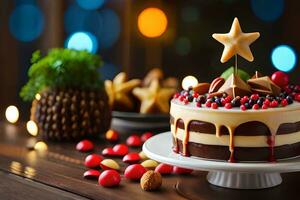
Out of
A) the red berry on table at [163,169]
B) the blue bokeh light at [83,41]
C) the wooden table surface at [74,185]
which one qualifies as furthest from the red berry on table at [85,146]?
the blue bokeh light at [83,41]

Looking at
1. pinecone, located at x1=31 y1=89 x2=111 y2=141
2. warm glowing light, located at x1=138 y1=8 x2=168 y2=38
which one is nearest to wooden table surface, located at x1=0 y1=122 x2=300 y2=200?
pinecone, located at x1=31 y1=89 x2=111 y2=141

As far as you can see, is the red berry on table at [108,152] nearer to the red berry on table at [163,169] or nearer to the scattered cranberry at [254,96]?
the red berry on table at [163,169]

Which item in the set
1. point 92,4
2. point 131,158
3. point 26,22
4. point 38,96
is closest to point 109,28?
point 92,4

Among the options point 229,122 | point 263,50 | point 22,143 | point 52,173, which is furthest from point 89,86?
point 263,50

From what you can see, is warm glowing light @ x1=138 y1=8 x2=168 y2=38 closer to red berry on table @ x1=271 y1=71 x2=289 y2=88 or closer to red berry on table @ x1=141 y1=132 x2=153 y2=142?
red berry on table @ x1=141 y1=132 x2=153 y2=142

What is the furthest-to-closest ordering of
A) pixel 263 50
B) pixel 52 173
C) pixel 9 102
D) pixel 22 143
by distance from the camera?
pixel 9 102 < pixel 263 50 < pixel 22 143 < pixel 52 173

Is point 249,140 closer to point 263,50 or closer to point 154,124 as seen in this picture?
point 154,124
